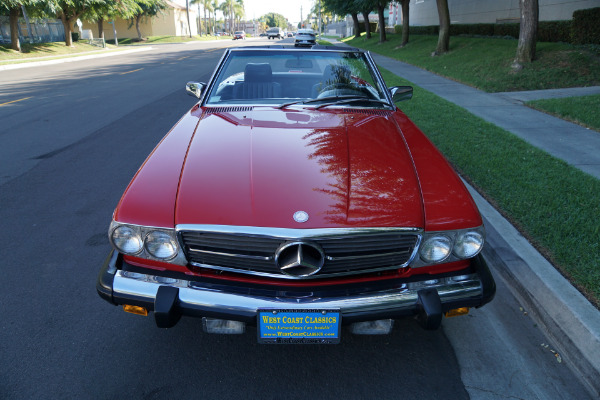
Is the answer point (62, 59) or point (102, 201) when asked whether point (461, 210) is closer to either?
point (102, 201)

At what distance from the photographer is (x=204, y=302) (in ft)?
6.78

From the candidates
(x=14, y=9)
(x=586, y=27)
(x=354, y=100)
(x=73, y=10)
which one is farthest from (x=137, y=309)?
(x=73, y=10)

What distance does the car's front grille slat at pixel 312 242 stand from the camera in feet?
6.76

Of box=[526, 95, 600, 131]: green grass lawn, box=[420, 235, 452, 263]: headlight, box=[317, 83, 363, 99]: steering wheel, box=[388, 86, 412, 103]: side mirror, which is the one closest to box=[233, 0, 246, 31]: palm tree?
box=[526, 95, 600, 131]: green grass lawn

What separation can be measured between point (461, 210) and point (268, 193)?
3.21ft

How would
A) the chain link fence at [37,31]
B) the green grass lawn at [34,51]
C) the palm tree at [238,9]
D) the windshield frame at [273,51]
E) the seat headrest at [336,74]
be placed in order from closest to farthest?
1. the windshield frame at [273,51]
2. the seat headrest at [336,74]
3. the green grass lawn at [34,51]
4. the chain link fence at [37,31]
5. the palm tree at [238,9]

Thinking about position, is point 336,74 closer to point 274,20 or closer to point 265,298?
point 265,298

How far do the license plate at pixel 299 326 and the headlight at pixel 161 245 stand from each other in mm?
527

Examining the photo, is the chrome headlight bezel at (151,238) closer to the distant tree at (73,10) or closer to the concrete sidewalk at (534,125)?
the concrete sidewalk at (534,125)

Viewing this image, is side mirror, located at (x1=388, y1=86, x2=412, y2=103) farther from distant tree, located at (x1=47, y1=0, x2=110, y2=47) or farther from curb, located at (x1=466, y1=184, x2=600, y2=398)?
distant tree, located at (x1=47, y1=0, x2=110, y2=47)

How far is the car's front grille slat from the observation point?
6.76ft

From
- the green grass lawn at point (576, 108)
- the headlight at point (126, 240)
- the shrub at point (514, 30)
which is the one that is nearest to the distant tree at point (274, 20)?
the shrub at point (514, 30)

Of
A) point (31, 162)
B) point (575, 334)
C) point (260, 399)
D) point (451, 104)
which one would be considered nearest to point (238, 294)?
point (260, 399)

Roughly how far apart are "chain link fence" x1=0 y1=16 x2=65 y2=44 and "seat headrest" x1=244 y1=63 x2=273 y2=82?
40.2m
